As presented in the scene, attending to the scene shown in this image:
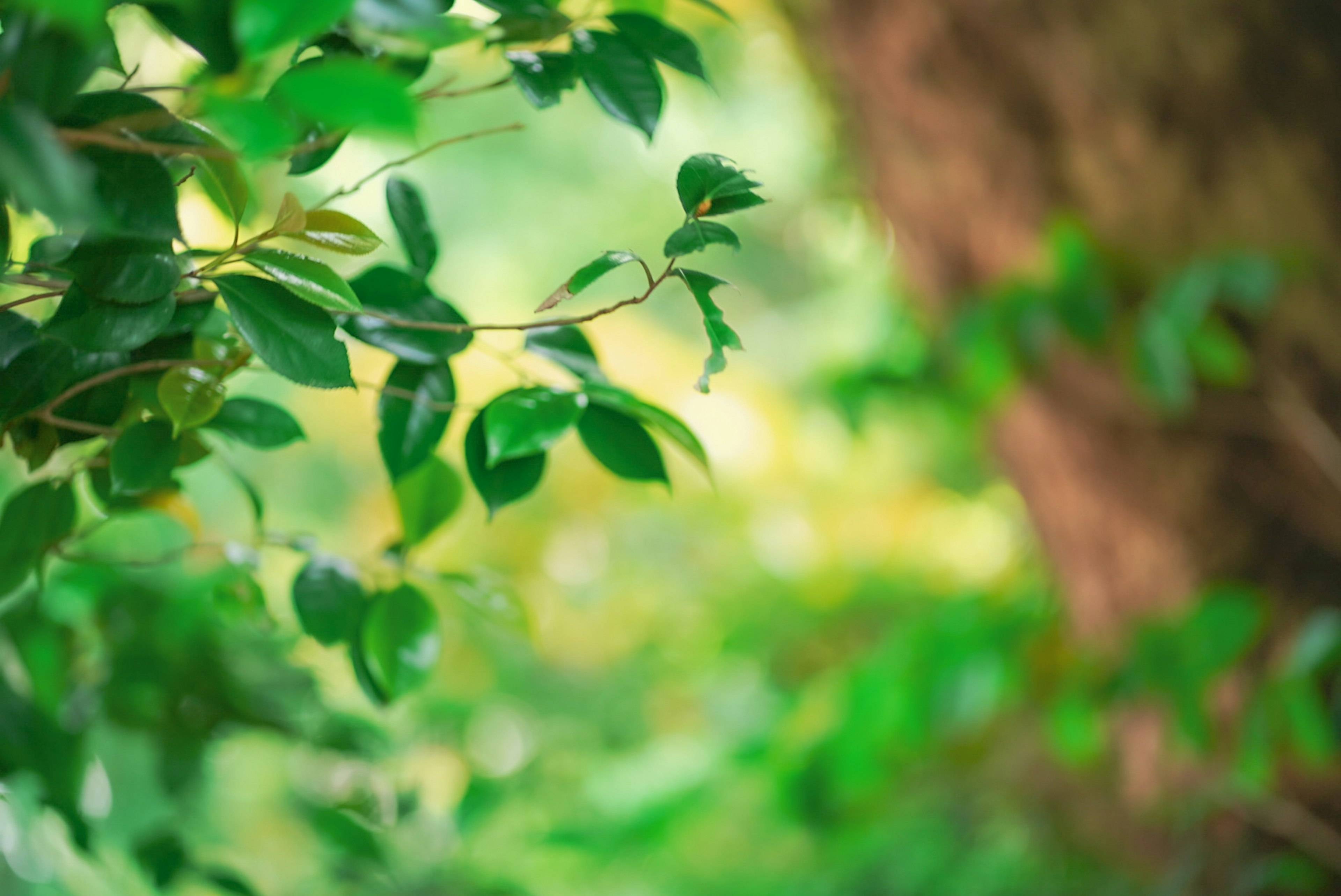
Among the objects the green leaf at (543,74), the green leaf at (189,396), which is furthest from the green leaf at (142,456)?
the green leaf at (543,74)

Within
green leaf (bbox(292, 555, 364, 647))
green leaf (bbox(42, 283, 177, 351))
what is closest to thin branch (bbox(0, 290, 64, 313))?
green leaf (bbox(42, 283, 177, 351))

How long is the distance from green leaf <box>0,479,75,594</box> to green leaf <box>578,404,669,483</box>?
0.49 feet

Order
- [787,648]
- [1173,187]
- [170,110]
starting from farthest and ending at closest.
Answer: [787,648], [1173,187], [170,110]

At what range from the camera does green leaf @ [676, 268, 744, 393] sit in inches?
8.4

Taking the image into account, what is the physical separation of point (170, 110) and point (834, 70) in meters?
0.84

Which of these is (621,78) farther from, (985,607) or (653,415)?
(985,607)

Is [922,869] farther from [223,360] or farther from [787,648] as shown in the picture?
[223,360]

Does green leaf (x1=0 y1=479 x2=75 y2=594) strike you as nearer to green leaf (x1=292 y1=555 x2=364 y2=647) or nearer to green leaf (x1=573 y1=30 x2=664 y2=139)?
green leaf (x1=292 y1=555 x2=364 y2=647)

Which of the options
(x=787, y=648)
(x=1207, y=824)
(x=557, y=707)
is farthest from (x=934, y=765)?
(x=557, y=707)

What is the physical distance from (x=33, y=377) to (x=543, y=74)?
0.14m

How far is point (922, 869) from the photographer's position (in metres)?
1.06

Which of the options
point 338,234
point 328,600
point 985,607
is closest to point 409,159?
point 338,234

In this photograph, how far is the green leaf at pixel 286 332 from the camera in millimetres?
207

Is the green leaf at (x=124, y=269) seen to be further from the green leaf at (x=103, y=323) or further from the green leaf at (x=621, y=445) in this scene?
the green leaf at (x=621, y=445)
